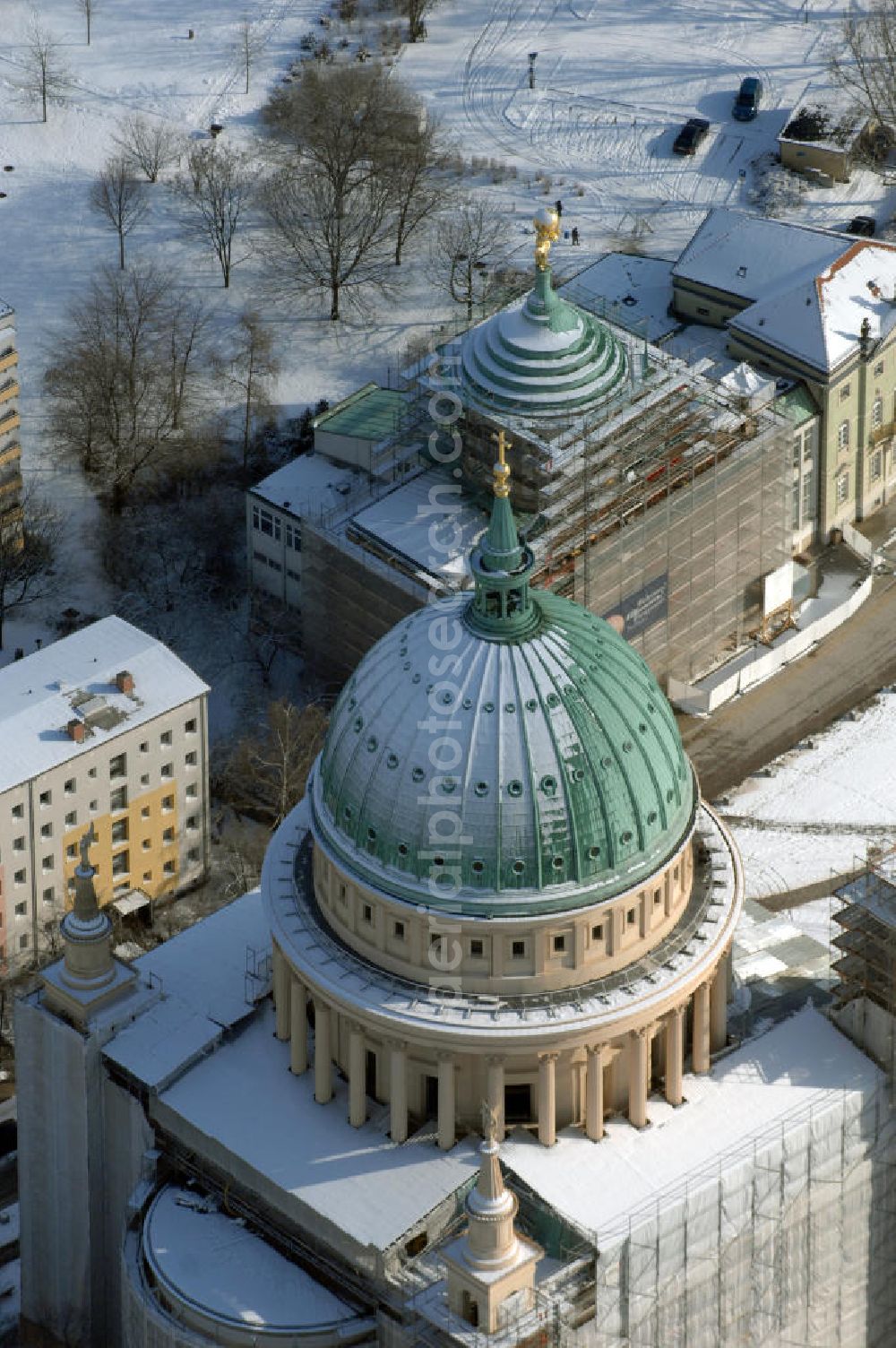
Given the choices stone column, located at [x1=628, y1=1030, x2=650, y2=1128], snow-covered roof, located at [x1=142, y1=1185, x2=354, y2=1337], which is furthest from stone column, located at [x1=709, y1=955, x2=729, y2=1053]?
snow-covered roof, located at [x1=142, y1=1185, x2=354, y2=1337]

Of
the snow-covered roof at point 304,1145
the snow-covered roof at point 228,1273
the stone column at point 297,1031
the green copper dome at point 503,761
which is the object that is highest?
the green copper dome at point 503,761

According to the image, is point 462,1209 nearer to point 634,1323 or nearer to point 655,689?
point 634,1323

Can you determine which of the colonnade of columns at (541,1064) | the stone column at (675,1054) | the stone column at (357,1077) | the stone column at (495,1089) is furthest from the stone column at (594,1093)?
the stone column at (357,1077)

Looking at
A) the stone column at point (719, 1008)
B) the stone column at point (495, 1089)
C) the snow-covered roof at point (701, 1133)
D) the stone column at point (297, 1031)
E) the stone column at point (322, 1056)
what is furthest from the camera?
the stone column at point (719, 1008)

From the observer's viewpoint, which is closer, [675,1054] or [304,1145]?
[304,1145]

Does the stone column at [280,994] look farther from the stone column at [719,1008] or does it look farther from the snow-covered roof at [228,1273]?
the stone column at [719,1008]

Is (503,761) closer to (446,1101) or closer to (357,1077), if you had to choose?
(446,1101)

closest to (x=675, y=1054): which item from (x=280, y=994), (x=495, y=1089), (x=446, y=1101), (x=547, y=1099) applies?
(x=547, y=1099)
